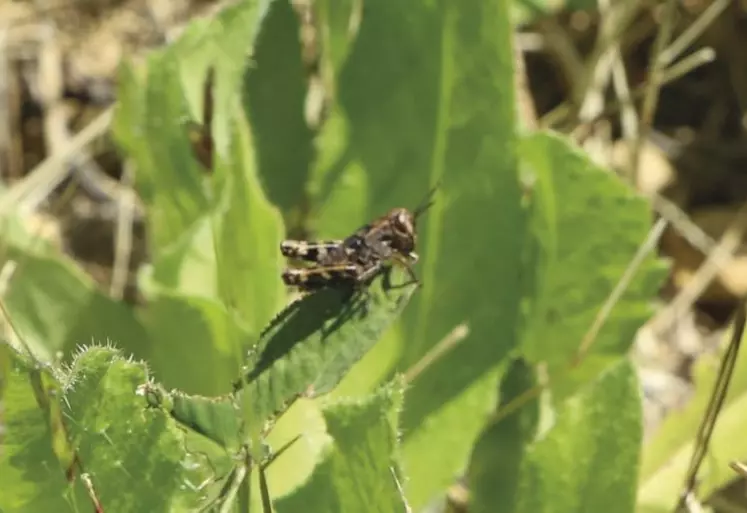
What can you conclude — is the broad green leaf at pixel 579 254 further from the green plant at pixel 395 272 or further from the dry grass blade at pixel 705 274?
the dry grass blade at pixel 705 274

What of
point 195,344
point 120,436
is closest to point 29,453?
point 120,436

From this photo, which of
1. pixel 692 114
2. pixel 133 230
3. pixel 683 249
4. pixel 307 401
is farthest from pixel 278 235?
pixel 692 114

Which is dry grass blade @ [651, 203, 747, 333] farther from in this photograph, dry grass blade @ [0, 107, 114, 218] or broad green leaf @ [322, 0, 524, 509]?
dry grass blade @ [0, 107, 114, 218]

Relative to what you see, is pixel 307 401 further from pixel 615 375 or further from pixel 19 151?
pixel 19 151

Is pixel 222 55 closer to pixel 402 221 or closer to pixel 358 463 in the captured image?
pixel 402 221

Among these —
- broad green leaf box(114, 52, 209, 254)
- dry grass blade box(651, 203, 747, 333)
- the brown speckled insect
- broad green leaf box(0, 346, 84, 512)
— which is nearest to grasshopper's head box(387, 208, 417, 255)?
the brown speckled insect

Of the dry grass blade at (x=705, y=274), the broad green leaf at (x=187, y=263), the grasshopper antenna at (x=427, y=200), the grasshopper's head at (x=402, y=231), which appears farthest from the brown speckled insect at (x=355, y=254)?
the dry grass blade at (x=705, y=274)
